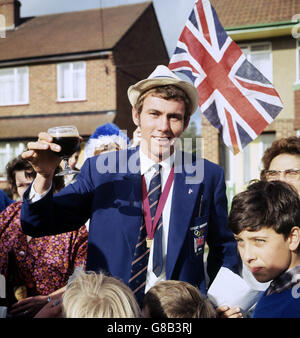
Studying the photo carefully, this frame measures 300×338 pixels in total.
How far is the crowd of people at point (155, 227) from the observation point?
5.92 ft

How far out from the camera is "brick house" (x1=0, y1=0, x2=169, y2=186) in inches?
692

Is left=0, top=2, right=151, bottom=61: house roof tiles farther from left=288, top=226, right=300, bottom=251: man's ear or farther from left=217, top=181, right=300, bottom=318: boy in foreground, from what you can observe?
left=288, top=226, right=300, bottom=251: man's ear

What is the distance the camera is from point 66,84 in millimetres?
18156

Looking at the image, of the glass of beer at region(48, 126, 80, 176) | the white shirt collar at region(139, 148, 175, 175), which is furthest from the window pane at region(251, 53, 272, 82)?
the glass of beer at region(48, 126, 80, 176)

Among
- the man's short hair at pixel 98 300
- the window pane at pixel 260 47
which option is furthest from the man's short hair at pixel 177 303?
the window pane at pixel 260 47

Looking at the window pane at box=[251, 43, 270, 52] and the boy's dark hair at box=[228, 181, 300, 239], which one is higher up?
the window pane at box=[251, 43, 270, 52]

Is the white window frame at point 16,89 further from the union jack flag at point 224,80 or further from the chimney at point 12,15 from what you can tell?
the union jack flag at point 224,80

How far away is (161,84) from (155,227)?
0.74 m

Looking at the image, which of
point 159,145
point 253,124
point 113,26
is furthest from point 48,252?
point 113,26

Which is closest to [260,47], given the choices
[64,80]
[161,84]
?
[64,80]

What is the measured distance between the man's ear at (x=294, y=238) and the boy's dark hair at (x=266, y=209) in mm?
18

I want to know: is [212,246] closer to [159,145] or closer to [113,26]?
[159,145]
